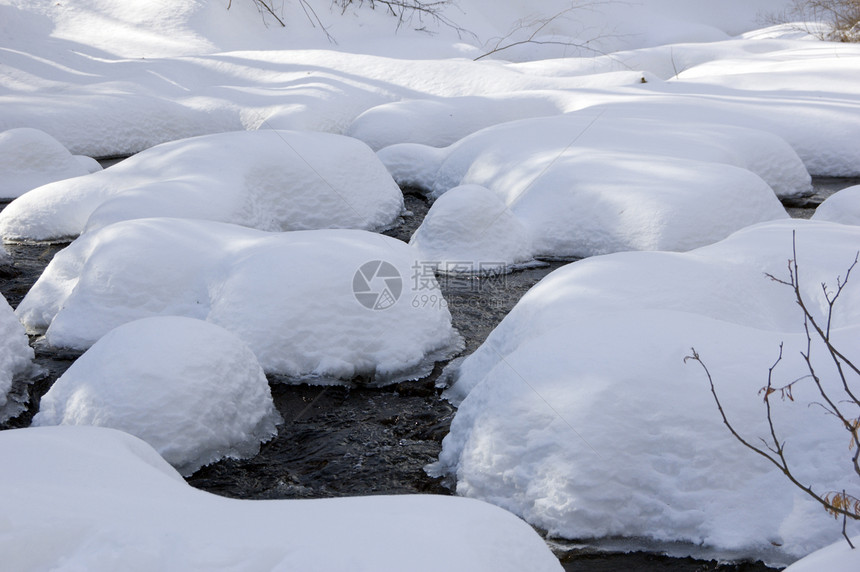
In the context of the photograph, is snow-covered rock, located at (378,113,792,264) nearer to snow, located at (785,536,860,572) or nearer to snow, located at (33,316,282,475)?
snow, located at (33,316,282,475)

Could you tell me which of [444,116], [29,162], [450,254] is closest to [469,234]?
[450,254]

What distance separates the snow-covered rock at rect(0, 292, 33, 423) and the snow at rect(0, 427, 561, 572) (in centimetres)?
201

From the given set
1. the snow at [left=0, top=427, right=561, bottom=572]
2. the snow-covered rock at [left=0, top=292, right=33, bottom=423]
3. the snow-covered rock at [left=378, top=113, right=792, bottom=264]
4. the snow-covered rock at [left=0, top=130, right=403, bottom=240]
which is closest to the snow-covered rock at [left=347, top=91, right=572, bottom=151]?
the snow-covered rock at [left=378, top=113, right=792, bottom=264]

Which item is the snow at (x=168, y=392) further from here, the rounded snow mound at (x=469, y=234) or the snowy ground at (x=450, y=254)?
the rounded snow mound at (x=469, y=234)

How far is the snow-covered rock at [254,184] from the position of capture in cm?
587

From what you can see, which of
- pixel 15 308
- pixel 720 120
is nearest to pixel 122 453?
pixel 15 308

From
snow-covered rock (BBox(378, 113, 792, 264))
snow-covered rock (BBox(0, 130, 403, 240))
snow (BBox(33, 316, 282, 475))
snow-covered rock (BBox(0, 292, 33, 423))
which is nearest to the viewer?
snow (BBox(33, 316, 282, 475))

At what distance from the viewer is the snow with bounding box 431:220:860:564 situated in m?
2.50

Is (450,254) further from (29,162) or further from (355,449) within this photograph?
(29,162)

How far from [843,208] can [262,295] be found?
3.78 metres

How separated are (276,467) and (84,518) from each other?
5.37 ft

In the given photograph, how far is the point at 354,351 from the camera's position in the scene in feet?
12.9

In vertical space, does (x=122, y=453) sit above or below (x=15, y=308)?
above

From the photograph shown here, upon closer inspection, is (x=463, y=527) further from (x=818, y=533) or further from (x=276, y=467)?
(x=276, y=467)
